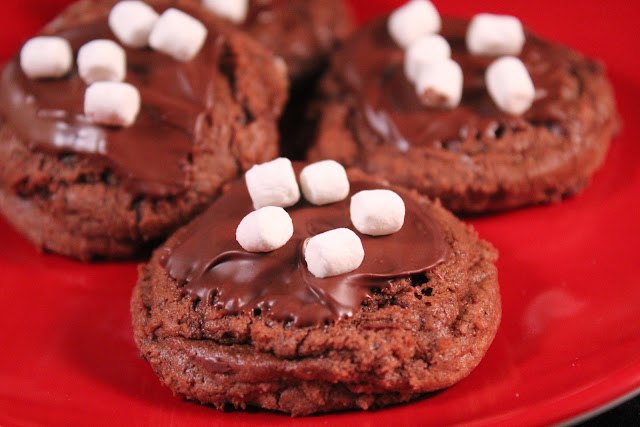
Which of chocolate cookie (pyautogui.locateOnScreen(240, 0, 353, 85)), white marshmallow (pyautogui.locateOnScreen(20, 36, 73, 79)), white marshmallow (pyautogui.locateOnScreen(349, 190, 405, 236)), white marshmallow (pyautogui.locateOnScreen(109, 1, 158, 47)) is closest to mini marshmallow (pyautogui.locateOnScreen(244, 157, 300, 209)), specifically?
white marshmallow (pyautogui.locateOnScreen(349, 190, 405, 236))

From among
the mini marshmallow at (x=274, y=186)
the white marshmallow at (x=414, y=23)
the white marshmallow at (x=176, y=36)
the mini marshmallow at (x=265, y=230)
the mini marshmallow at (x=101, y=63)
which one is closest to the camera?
the mini marshmallow at (x=265, y=230)

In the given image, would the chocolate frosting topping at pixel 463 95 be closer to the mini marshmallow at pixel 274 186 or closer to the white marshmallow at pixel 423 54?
the white marshmallow at pixel 423 54

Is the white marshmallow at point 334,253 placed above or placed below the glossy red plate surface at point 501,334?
above

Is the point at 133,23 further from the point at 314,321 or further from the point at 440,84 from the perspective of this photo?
the point at 314,321

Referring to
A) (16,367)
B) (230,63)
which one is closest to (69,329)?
(16,367)

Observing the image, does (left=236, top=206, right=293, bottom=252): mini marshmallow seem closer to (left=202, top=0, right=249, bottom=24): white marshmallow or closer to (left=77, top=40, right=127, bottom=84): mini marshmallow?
(left=77, top=40, right=127, bottom=84): mini marshmallow

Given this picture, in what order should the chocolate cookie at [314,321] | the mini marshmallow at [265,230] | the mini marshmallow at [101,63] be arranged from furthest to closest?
the mini marshmallow at [101,63] < the mini marshmallow at [265,230] < the chocolate cookie at [314,321]

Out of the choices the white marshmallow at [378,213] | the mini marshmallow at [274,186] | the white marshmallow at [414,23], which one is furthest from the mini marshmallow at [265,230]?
the white marshmallow at [414,23]
